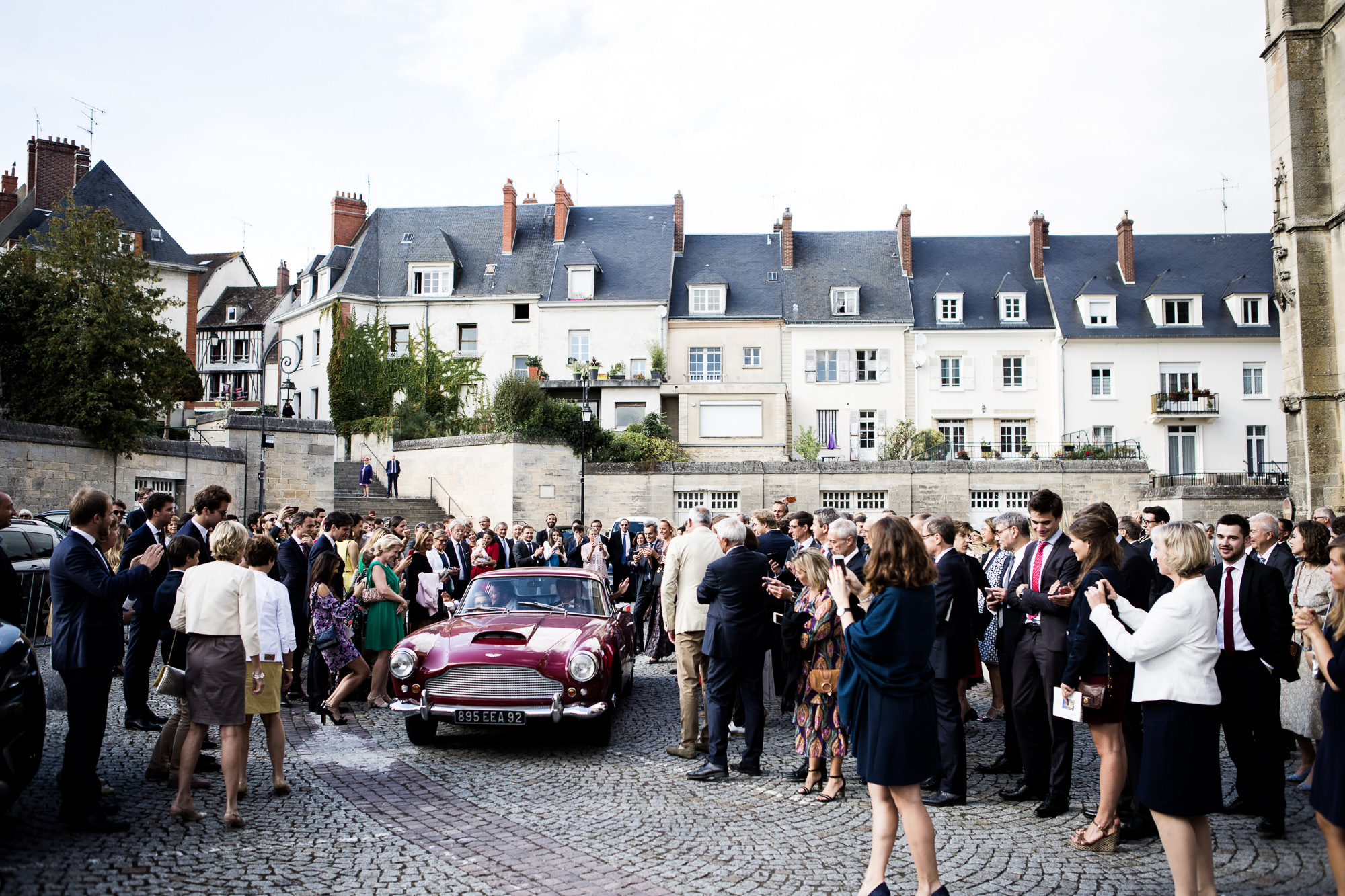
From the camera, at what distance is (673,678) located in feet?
40.1

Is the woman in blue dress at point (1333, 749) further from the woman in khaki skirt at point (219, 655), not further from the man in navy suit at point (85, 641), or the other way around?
the man in navy suit at point (85, 641)

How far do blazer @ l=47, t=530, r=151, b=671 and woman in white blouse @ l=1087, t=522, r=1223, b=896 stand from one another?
5717 millimetres

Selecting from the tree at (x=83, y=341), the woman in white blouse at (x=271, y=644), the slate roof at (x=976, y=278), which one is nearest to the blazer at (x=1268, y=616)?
the woman in white blouse at (x=271, y=644)

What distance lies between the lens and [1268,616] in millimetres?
6078

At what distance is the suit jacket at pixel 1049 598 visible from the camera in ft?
19.6

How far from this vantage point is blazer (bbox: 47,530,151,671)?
18.7ft

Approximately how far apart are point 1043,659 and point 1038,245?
137 ft

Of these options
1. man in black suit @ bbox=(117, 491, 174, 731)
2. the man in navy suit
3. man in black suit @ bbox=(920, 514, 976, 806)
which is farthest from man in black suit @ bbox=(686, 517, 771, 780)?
man in black suit @ bbox=(117, 491, 174, 731)

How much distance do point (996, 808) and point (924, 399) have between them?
36398 millimetres

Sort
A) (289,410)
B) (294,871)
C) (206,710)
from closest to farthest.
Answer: (294,871) < (206,710) < (289,410)

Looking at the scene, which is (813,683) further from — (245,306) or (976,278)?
(245,306)

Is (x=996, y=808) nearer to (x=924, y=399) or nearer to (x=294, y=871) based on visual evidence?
(x=294, y=871)

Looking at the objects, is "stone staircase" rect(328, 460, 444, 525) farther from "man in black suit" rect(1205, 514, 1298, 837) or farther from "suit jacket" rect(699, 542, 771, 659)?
"man in black suit" rect(1205, 514, 1298, 837)

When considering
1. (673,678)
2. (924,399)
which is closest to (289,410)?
(924,399)
